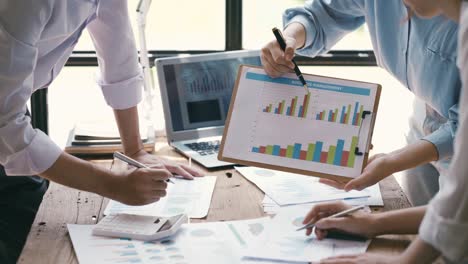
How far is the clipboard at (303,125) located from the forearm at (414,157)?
0.26ft

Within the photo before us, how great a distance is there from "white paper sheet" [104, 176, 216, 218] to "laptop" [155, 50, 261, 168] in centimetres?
35

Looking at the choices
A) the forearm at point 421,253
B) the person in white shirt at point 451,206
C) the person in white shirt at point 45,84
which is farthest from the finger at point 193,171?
the forearm at point 421,253

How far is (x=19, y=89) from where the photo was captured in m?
1.58

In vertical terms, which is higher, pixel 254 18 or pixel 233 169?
pixel 254 18

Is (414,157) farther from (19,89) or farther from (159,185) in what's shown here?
(19,89)

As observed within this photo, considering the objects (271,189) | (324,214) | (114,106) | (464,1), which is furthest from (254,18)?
(464,1)

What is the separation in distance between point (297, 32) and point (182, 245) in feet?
2.55

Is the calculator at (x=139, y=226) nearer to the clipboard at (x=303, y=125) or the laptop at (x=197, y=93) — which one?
the clipboard at (x=303, y=125)

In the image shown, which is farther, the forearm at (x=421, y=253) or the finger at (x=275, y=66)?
the finger at (x=275, y=66)

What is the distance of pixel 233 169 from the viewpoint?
6.79ft

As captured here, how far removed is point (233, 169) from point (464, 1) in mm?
1060

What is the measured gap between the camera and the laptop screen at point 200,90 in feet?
7.57

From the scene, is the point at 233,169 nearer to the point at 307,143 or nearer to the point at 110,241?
the point at 307,143

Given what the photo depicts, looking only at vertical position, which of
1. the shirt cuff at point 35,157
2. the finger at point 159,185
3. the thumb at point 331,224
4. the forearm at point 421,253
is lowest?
the thumb at point 331,224
